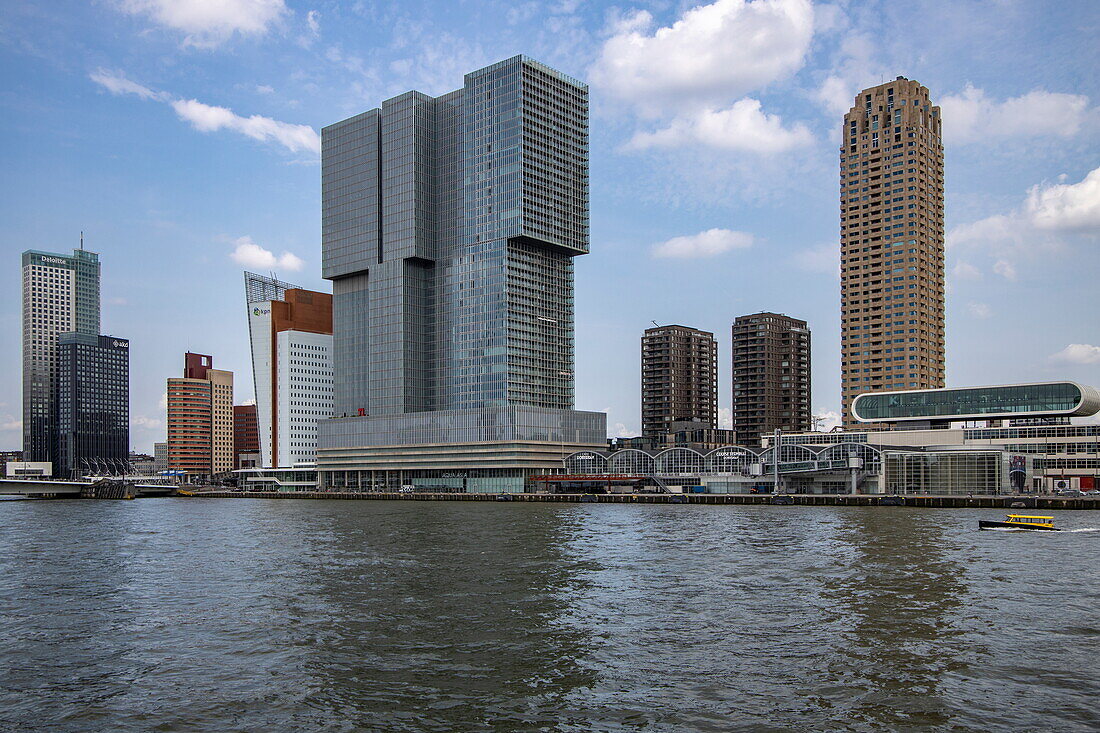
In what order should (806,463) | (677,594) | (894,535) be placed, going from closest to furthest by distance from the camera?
(677,594), (894,535), (806,463)

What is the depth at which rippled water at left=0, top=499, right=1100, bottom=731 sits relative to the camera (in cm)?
3466

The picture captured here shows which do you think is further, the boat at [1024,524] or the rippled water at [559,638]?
the boat at [1024,524]

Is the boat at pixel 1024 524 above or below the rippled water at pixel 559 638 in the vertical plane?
below

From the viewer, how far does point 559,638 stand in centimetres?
4675

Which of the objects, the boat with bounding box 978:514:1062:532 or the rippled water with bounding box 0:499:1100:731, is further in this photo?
the boat with bounding box 978:514:1062:532

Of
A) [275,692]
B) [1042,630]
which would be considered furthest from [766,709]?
[1042,630]

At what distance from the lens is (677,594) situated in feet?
196

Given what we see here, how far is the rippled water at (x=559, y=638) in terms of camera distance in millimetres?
34656

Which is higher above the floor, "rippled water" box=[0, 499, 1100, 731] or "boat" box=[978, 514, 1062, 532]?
"rippled water" box=[0, 499, 1100, 731]

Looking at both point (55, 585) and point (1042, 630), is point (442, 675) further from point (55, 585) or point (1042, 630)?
point (55, 585)

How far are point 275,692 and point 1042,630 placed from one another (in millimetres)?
36611

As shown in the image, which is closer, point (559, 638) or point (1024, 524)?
point (559, 638)

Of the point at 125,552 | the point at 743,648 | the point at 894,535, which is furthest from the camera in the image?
the point at 894,535

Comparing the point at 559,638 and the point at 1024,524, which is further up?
the point at 559,638
